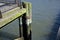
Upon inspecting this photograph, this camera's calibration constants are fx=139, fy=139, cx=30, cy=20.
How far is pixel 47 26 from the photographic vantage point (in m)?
5.18

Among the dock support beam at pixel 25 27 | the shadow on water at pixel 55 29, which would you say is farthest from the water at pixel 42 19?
the dock support beam at pixel 25 27

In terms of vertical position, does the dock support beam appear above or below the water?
above

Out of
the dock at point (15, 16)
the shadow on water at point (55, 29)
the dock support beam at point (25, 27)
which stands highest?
the dock at point (15, 16)

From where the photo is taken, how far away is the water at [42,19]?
15.2 feet

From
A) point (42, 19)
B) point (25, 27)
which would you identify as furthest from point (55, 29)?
point (25, 27)

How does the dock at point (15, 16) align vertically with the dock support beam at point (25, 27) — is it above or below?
above

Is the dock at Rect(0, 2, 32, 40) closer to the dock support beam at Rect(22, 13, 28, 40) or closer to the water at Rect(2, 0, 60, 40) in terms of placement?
the dock support beam at Rect(22, 13, 28, 40)

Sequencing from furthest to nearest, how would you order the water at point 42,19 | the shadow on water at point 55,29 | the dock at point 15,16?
the water at point 42,19, the shadow on water at point 55,29, the dock at point 15,16

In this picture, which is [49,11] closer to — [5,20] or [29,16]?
[29,16]

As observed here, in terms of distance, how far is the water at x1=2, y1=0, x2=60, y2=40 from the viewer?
4.65m

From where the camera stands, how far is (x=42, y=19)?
18.2 ft

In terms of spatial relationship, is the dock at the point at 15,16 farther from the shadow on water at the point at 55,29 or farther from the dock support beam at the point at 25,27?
the shadow on water at the point at 55,29

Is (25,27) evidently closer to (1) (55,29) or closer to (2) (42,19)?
(1) (55,29)

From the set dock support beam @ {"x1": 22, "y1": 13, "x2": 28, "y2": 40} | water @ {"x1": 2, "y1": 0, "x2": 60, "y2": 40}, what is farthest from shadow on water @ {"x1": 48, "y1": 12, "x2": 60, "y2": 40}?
dock support beam @ {"x1": 22, "y1": 13, "x2": 28, "y2": 40}
